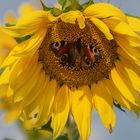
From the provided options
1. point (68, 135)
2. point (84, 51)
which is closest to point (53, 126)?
point (68, 135)

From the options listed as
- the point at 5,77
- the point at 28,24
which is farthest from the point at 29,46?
the point at 5,77

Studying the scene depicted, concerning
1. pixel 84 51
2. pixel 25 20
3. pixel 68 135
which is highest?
pixel 25 20

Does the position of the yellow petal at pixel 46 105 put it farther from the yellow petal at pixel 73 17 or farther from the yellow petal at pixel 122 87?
the yellow petal at pixel 73 17

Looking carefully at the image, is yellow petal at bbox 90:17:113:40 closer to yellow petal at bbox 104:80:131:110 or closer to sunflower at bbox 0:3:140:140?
sunflower at bbox 0:3:140:140

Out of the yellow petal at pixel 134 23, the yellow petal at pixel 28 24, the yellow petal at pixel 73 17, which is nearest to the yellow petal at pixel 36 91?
the yellow petal at pixel 28 24

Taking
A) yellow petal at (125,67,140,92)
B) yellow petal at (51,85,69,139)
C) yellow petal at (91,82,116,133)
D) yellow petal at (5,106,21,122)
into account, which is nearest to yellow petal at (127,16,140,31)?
yellow petal at (125,67,140,92)

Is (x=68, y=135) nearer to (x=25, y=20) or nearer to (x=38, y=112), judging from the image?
(x=38, y=112)
